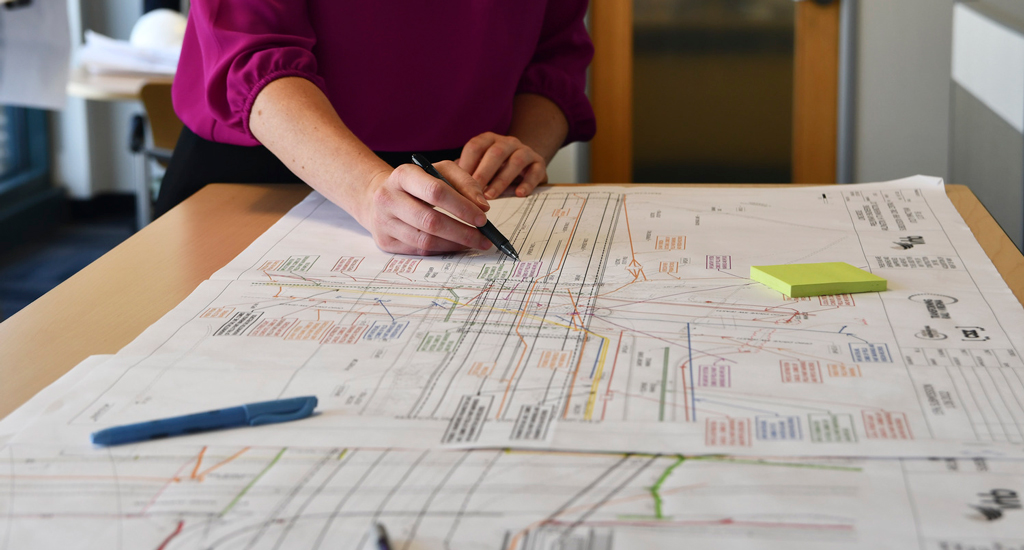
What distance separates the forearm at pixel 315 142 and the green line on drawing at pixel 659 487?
0.49 m

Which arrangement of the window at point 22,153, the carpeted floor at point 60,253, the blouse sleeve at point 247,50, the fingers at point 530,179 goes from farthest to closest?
the window at point 22,153
the carpeted floor at point 60,253
the fingers at point 530,179
the blouse sleeve at point 247,50

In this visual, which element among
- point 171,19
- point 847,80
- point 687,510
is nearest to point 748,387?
point 687,510

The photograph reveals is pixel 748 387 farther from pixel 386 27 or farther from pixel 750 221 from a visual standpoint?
pixel 386 27

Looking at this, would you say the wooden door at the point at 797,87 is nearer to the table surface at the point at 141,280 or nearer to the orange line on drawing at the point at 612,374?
the table surface at the point at 141,280

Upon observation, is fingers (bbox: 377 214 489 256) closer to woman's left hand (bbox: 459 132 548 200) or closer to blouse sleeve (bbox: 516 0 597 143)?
woman's left hand (bbox: 459 132 548 200)

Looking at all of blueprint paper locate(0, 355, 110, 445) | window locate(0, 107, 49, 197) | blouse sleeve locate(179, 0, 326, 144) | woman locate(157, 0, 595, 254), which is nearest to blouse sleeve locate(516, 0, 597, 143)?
woman locate(157, 0, 595, 254)

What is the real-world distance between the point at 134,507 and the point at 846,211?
2.50 feet

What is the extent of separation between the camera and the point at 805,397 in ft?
1.61

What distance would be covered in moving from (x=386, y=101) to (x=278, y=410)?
63 centimetres

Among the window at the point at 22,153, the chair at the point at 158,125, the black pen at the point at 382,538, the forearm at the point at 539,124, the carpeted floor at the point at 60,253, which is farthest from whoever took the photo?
the window at the point at 22,153

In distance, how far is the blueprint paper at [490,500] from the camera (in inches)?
14.5

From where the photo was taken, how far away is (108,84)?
91.8 inches

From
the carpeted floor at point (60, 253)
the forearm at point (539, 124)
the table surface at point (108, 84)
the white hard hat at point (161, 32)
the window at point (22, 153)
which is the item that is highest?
the white hard hat at point (161, 32)

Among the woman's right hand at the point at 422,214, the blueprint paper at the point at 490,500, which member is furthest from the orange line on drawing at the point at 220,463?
the woman's right hand at the point at 422,214
